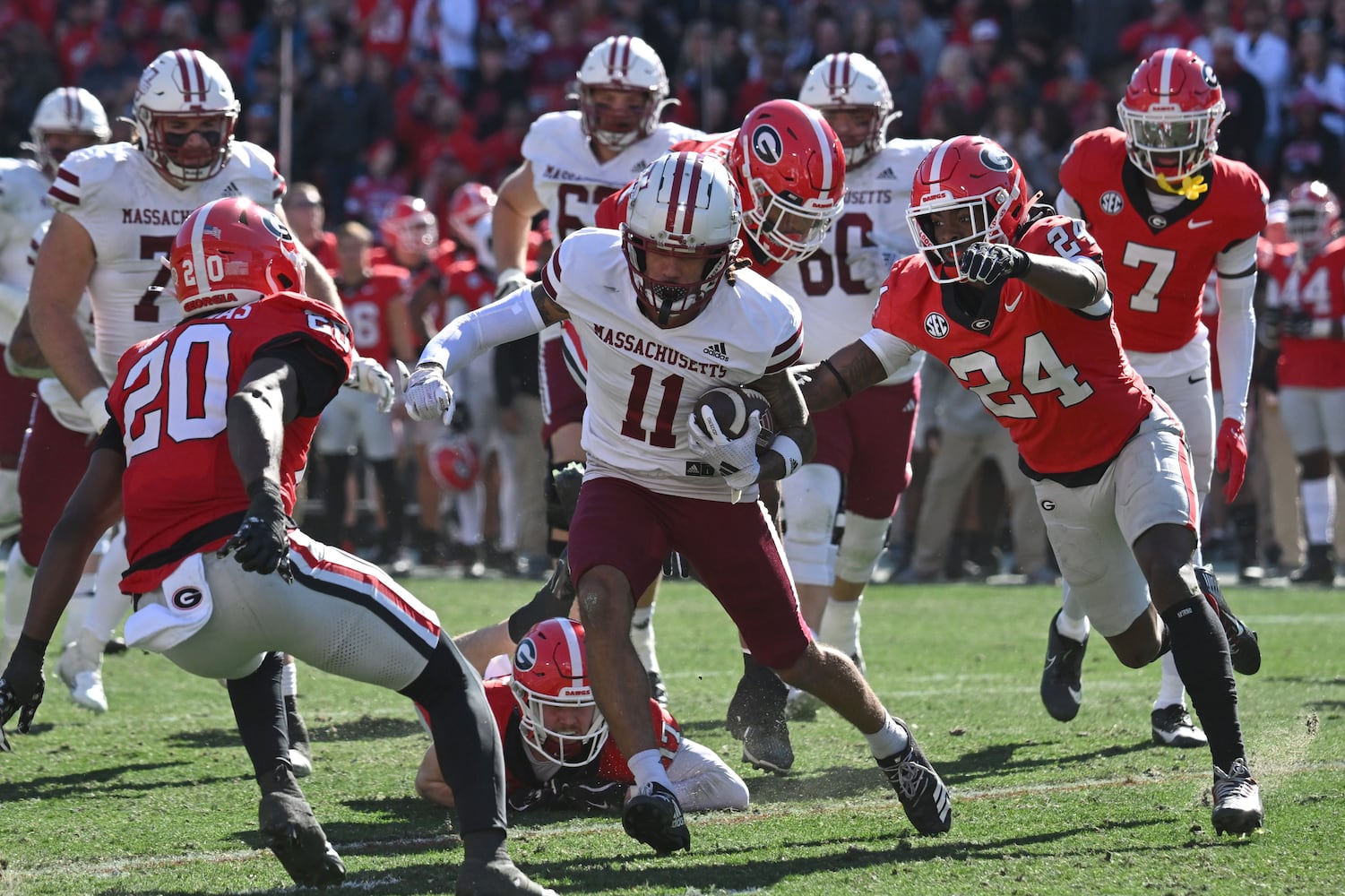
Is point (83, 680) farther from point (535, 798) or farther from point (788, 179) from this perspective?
point (788, 179)

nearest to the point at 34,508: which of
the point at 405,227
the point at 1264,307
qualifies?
the point at 405,227

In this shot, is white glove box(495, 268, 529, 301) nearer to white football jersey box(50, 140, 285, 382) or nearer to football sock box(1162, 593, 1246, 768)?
white football jersey box(50, 140, 285, 382)

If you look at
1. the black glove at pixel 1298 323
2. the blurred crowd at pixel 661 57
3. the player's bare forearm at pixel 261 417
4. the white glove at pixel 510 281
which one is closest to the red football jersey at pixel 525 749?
the player's bare forearm at pixel 261 417

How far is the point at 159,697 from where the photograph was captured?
670 cm

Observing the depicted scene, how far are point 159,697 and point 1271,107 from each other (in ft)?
31.6

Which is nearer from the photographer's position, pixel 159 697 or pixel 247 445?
pixel 247 445

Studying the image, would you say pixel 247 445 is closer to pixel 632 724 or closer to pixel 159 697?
pixel 632 724

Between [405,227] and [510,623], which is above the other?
[405,227]

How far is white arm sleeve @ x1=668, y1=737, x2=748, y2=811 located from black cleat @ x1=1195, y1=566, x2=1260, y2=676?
151cm

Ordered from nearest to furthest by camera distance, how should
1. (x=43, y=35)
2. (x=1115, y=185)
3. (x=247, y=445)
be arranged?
(x=247, y=445) < (x=1115, y=185) < (x=43, y=35)

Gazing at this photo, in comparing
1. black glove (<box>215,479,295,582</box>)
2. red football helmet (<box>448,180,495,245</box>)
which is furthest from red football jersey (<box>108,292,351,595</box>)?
red football helmet (<box>448,180,495,245</box>)

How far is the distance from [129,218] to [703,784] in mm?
2756

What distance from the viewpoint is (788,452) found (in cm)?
429

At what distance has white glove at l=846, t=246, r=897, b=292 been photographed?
20.8ft
